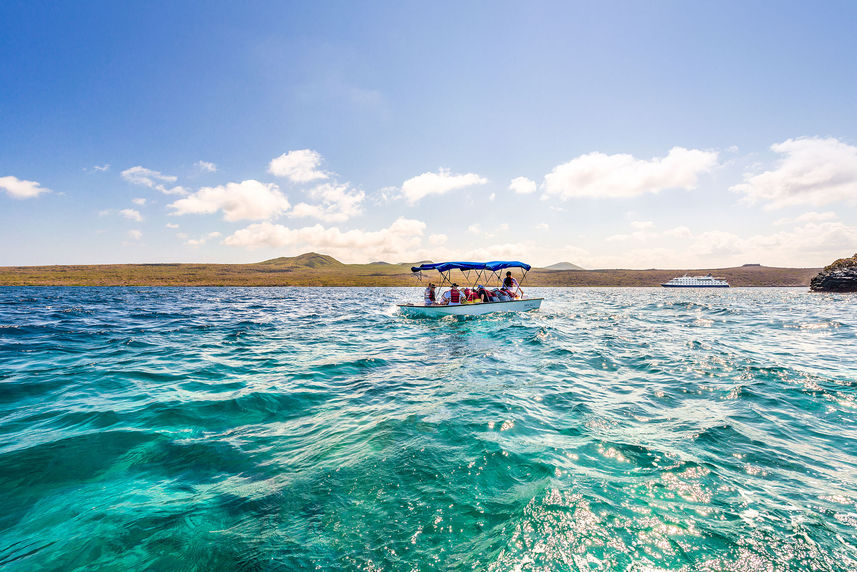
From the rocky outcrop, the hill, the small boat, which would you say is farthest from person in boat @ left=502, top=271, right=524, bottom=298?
the hill

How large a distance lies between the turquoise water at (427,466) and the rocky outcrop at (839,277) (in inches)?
3396

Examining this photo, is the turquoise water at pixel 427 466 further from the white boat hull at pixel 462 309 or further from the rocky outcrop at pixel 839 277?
the rocky outcrop at pixel 839 277

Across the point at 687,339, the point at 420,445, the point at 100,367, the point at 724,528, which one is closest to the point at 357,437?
the point at 420,445

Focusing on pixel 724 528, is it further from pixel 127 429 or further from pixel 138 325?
pixel 138 325

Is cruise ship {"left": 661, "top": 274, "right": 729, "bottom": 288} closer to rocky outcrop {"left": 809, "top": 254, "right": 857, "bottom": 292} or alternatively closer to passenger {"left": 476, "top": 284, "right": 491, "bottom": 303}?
rocky outcrop {"left": 809, "top": 254, "right": 857, "bottom": 292}

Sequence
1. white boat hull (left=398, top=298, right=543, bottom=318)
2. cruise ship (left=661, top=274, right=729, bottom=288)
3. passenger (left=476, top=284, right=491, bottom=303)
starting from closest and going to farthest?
white boat hull (left=398, top=298, right=543, bottom=318), passenger (left=476, top=284, right=491, bottom=303), cruise ship (left=661, top=274, right=729, bottom=288)

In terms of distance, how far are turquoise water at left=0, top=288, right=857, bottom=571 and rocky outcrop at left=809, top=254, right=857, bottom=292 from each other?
283 ft

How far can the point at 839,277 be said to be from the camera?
67.7m

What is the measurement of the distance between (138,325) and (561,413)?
27348 millimetres

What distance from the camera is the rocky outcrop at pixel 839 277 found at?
216 feet

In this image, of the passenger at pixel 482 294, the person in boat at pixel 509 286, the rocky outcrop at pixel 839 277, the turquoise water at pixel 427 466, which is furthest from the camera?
the rocky outcrop at pixel 839 277

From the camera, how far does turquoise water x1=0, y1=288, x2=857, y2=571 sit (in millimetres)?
3689

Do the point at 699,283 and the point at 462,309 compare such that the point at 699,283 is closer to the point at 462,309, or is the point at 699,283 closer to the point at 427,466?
the point at 462,309

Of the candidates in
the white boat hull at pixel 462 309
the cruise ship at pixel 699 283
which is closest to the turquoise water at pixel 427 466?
the white boat hull at pixel 462 309
